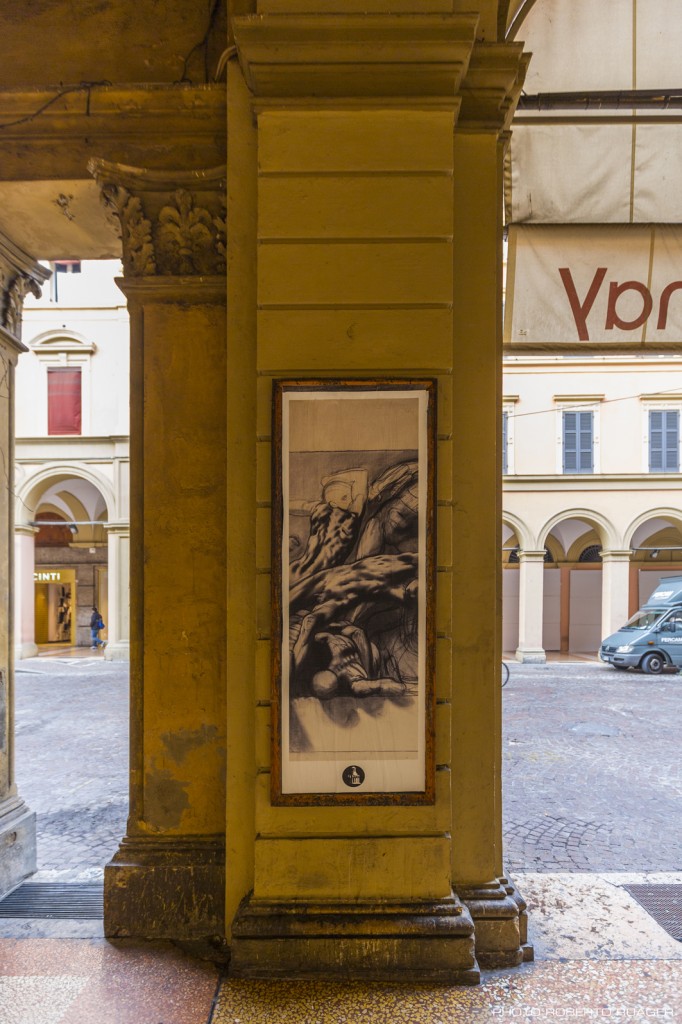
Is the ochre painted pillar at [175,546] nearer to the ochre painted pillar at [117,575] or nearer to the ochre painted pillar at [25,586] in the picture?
the ochre painted pillar at [117,575]

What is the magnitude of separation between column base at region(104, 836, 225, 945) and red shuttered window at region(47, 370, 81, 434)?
1505 centimetres

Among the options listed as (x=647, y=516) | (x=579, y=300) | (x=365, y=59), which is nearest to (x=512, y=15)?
(x=365, y=59)

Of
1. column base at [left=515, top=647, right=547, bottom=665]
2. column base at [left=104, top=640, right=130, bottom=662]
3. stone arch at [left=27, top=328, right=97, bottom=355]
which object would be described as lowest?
column base at [left=515, top=647, right=547, bottom=665]

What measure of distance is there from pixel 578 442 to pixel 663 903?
16121mm

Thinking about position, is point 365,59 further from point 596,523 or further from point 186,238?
point 596,523

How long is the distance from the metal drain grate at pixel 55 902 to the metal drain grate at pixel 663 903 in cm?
294

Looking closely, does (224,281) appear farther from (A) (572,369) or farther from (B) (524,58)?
(A) (572,369)

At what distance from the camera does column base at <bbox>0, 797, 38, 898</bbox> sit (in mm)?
3580

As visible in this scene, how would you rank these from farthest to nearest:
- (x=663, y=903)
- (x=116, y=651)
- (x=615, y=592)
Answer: (x=615, y=592), (x=116, y=651), (x=663, y=903)

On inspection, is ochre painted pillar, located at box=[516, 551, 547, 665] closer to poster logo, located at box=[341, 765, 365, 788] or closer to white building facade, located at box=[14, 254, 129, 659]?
white building facade, located at box=[14, 254, 129, 659]

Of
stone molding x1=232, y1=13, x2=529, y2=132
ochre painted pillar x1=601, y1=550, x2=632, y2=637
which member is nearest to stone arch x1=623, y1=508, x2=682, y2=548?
ochre painted pillar x1=601, y1=550, x2=632, y2=637

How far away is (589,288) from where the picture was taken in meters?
4.04

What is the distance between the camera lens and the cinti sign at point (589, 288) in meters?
4.04

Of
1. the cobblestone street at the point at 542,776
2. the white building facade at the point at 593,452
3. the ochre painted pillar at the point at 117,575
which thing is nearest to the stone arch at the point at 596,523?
the white building facade at the point at 593,452
